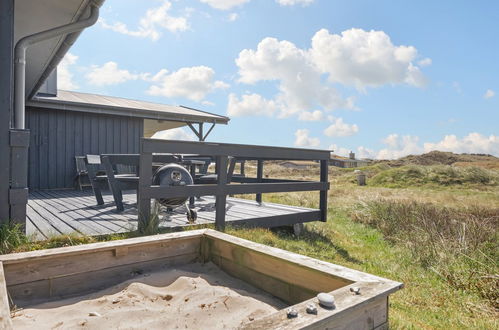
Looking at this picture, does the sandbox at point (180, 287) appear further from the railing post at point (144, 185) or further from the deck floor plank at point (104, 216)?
the deck floor plank at point (104, 216)

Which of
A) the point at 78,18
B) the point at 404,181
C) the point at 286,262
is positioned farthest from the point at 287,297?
the point at 404,181

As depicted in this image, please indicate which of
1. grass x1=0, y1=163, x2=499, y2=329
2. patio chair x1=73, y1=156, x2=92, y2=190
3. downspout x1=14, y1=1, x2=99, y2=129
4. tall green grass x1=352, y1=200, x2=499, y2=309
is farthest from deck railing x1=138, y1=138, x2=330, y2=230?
patio chair x1=73, y1=156, x2=92, y2=190

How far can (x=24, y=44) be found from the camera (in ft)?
13.5

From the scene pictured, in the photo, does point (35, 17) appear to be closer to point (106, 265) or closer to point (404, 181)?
point (106, 265)

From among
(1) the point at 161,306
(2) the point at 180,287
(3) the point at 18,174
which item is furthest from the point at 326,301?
(3) the point at 18,174

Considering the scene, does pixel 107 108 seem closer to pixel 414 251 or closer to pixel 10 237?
pixel 10 237

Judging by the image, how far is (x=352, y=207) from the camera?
9.12m

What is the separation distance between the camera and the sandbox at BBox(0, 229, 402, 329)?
63.8 inches

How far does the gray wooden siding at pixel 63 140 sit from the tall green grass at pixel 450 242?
21.8ft

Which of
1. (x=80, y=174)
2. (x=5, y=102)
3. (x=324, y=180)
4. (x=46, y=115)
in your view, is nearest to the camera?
(x=5, y=102)

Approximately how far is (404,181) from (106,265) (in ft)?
62.1

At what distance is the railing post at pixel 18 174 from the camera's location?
329 cm

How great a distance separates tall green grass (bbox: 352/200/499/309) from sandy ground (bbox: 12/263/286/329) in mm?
2717

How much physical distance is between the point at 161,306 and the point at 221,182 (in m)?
2.34
